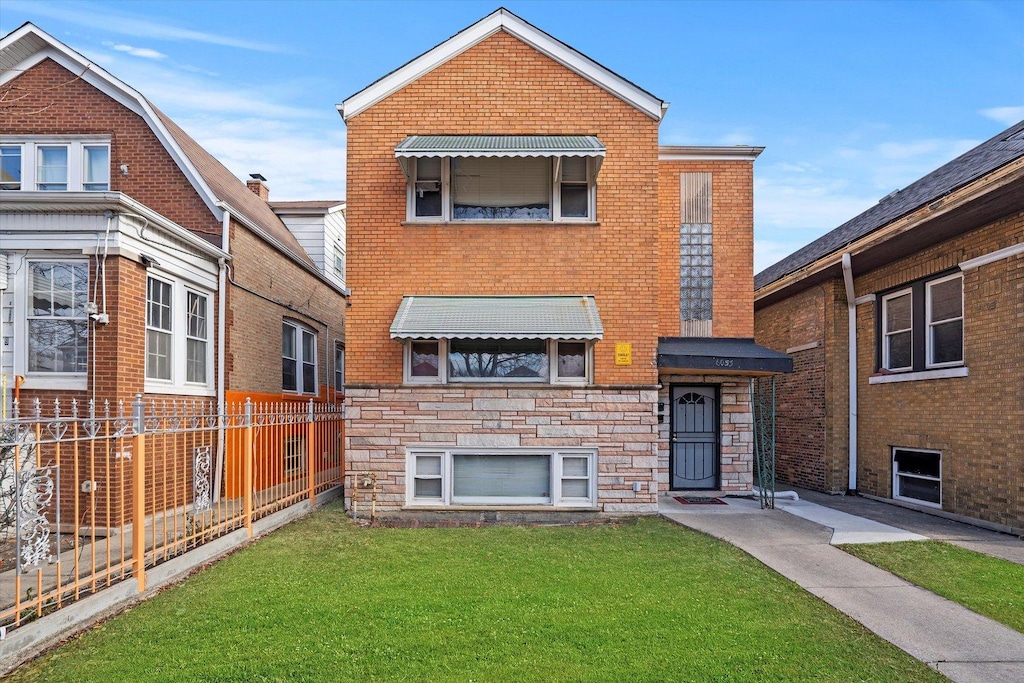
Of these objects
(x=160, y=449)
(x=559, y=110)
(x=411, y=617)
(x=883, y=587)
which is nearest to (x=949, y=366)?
(x=883, y=587)

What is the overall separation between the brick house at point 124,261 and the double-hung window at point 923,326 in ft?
39.4

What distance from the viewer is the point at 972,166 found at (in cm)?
1134

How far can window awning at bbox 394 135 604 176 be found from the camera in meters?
9.87

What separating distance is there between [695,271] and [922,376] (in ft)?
14.0

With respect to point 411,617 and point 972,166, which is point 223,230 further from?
point 972,166

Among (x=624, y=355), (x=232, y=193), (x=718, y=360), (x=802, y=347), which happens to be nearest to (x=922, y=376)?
(x=802, y=347)

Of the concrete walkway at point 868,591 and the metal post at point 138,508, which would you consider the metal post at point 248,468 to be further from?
the concrete walkway at point 868,591

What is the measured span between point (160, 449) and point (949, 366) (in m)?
12.5

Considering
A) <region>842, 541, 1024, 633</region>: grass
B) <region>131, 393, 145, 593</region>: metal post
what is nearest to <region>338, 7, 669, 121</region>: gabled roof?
<region>131, 393, 145, 593</region>: metal post

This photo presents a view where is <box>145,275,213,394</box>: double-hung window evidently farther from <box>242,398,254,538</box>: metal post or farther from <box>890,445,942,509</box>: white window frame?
<box>890,445,942,509</box>: white window frame

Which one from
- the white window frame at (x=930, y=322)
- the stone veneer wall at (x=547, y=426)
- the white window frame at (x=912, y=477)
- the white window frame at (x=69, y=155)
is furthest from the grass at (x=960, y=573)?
the white window frame at (x=69, y=155)

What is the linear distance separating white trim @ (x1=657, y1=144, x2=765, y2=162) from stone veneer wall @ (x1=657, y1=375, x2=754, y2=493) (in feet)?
13.5

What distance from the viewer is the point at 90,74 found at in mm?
11828

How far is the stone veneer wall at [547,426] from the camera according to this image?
10.4m
